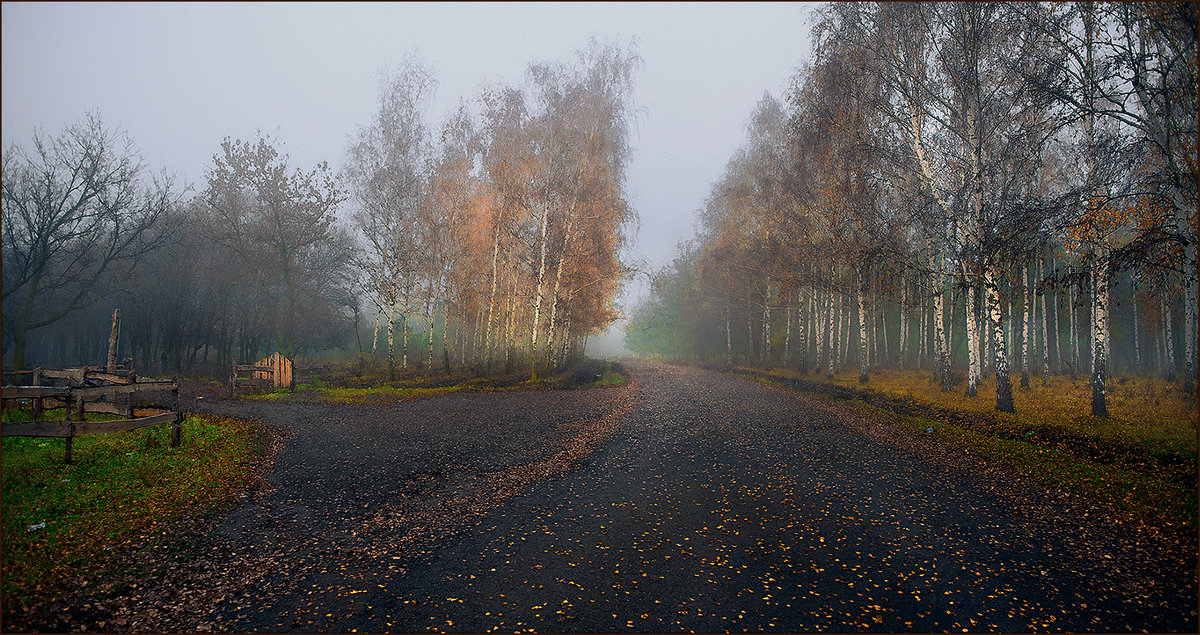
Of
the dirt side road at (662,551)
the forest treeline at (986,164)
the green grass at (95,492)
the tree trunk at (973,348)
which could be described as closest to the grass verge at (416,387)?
the green grass at (95,492)

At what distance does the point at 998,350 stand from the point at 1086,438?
170 inches

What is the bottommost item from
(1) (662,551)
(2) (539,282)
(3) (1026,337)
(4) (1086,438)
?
(1) (662,551)

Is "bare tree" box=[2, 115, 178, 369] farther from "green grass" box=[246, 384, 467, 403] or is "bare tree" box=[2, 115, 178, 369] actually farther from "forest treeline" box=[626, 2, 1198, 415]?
"forest treeline" box=[626, 2, 1198, 415]

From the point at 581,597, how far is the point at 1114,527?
731 cm

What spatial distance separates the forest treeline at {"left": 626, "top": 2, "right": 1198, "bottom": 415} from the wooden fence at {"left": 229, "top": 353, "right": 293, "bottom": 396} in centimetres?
2630

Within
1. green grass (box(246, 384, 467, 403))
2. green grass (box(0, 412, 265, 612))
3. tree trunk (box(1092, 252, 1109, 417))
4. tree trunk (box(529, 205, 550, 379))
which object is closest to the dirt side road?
green grass (box(0, 412, 265, 612))

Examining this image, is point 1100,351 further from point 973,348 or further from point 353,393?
point 353,393

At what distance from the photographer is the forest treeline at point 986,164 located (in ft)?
31.9

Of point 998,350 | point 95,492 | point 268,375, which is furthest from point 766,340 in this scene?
point 95,492

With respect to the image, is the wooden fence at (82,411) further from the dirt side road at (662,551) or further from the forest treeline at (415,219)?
the forest treeline at (415,219)

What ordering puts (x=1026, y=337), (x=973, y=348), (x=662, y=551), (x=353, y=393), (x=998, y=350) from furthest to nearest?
(x=1026, y=337), (x=353, y=393), (x=973, y=348), (x=998, y=350), (x=662, y=551)

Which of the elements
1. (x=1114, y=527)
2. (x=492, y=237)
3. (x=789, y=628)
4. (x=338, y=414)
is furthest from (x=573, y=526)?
(x=492, y=237)

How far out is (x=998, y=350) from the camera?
1396cm

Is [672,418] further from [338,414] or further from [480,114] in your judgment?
[480,114]
